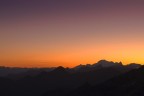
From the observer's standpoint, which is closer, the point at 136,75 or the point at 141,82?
the point at 141,82

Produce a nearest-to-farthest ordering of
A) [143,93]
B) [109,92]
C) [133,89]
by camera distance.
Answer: [143,93] < [133,89] < [109,92]

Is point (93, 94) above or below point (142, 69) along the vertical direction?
below

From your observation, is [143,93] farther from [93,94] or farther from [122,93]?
[93,94]

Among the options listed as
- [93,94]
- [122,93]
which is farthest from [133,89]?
[93,94]

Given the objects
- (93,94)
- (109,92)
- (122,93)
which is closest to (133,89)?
(122,93)

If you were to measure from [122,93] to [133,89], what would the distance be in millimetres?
7998

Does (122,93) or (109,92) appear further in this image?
(109,92)

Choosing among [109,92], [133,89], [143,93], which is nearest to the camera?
[143,93]

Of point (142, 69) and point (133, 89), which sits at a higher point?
point (142, 69)

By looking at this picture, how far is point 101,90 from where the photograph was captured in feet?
653

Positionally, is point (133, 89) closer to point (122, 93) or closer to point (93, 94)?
point (122, 93)

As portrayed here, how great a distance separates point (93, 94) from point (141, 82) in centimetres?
3908

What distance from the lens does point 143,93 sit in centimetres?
15312

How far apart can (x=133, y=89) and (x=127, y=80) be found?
31748 mm
